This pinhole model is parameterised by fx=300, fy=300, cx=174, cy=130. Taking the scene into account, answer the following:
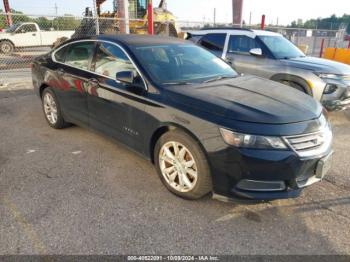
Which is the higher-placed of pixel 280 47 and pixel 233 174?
pixel 280 47

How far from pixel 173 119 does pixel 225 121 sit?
0.57 metres

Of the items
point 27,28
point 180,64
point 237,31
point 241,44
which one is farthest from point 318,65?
point 27,28

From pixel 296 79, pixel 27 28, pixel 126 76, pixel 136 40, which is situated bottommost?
pixel 296 79

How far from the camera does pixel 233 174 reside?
263 centimetres

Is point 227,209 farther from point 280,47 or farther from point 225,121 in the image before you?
point 280,47

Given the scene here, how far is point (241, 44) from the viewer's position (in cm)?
677

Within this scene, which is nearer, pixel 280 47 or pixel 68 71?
pixel 68 71

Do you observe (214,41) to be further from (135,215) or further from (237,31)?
(135,215)

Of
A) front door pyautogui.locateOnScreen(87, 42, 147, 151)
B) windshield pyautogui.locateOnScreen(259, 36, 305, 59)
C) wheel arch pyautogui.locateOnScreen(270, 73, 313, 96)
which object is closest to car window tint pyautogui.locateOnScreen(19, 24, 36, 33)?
windshield pyautogui.locateOnScreen(259, 36, 305, 59)

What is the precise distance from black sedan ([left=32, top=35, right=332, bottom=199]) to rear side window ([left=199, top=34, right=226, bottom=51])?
9.86ft

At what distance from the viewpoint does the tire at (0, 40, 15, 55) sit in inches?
629

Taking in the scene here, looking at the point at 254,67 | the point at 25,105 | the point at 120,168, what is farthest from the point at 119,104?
the point at 25,105

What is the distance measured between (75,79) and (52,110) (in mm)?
1133

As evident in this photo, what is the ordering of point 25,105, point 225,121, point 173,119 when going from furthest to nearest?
1. point 25,105
2. point 173,119
3. point 225,121
